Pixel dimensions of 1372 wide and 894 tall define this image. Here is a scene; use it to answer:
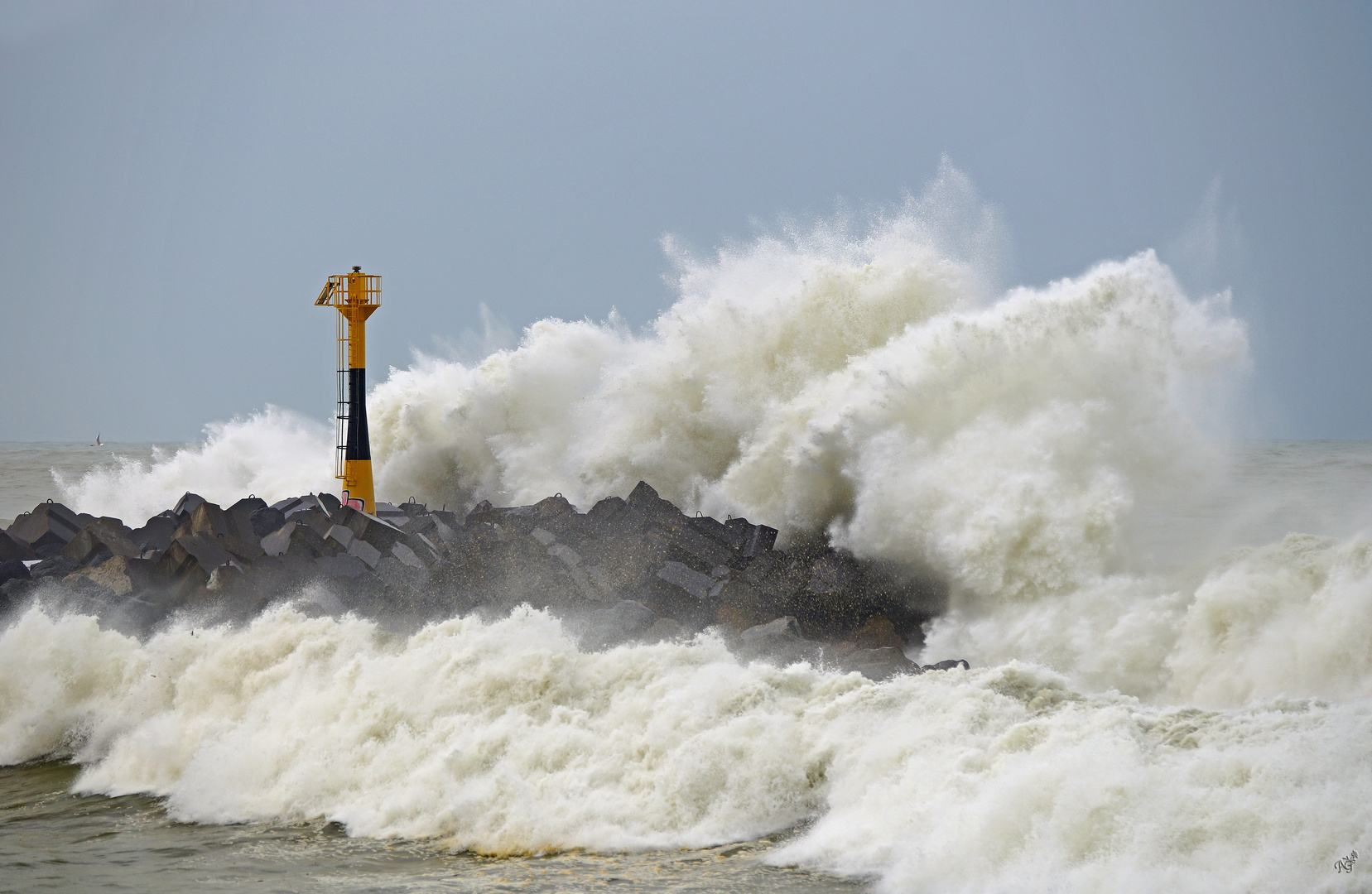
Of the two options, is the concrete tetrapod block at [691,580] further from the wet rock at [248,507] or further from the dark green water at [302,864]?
the wet rock at [248,507]

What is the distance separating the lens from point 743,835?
16.6ft

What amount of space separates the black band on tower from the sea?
4227mm

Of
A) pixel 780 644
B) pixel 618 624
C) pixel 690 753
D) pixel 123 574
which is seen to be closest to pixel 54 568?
pixel 123 574

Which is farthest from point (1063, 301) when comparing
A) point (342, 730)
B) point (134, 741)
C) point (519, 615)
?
point (134, 741)

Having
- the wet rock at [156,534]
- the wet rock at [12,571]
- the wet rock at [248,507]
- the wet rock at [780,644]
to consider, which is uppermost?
the wet rock at [248,507]

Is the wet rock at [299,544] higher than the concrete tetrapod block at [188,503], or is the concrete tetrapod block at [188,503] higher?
the concrete tetrapod block at [188,503]

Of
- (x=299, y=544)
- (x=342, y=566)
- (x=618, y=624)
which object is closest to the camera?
(x=618, y=624)

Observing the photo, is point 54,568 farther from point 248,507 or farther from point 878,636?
point 878,636

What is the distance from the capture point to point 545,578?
8375mm

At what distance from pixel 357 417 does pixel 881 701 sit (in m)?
8.75

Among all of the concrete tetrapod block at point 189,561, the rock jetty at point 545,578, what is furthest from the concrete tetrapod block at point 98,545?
the concrete tetrapod block at point 189,561

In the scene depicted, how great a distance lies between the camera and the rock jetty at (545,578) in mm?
7508

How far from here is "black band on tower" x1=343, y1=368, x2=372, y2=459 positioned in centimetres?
1262

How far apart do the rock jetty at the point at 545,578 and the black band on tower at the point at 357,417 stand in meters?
1.78
